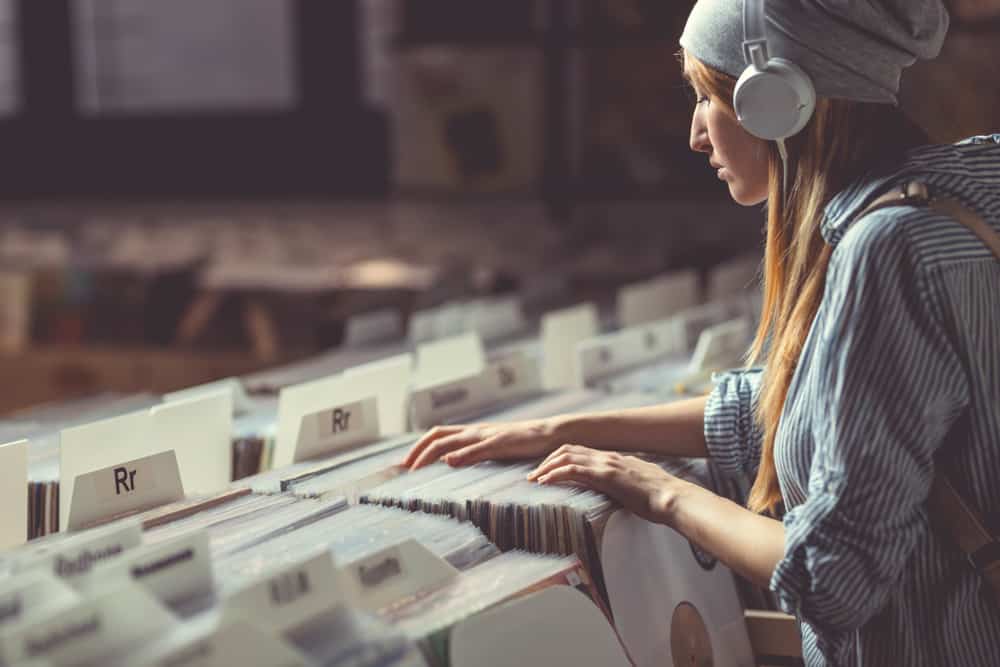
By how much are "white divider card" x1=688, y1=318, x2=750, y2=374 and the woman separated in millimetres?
629

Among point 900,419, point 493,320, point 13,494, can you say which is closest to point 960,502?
point 900,419

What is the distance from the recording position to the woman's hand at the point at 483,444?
157 centimetres

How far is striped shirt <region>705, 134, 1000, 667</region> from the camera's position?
116 centimetres

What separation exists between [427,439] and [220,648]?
660 millimetres

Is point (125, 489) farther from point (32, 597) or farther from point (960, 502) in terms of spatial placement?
point (960, 502)

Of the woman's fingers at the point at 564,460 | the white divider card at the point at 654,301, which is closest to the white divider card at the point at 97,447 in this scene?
the woman's fingers at the point at 564,460

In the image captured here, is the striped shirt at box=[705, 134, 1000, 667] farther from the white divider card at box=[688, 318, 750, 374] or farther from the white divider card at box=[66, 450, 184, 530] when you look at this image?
the white divider card at box=[688, 318, 750, 374]

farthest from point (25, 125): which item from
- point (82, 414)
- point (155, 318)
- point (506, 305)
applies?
point (82, 414)

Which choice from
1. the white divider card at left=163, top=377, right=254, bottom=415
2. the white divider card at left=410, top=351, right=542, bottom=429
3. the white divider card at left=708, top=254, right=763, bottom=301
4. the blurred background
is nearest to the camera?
the white divider card at left=410, top=351, right=542, bottom=429

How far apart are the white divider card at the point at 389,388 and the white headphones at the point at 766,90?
26.6 inches

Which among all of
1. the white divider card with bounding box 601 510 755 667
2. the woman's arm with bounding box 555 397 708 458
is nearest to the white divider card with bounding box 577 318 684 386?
the woman's arm with bounding box 555 397 708 458

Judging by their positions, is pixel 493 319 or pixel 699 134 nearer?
pixel 699 134

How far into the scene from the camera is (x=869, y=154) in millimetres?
1293

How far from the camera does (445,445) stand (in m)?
1.59
